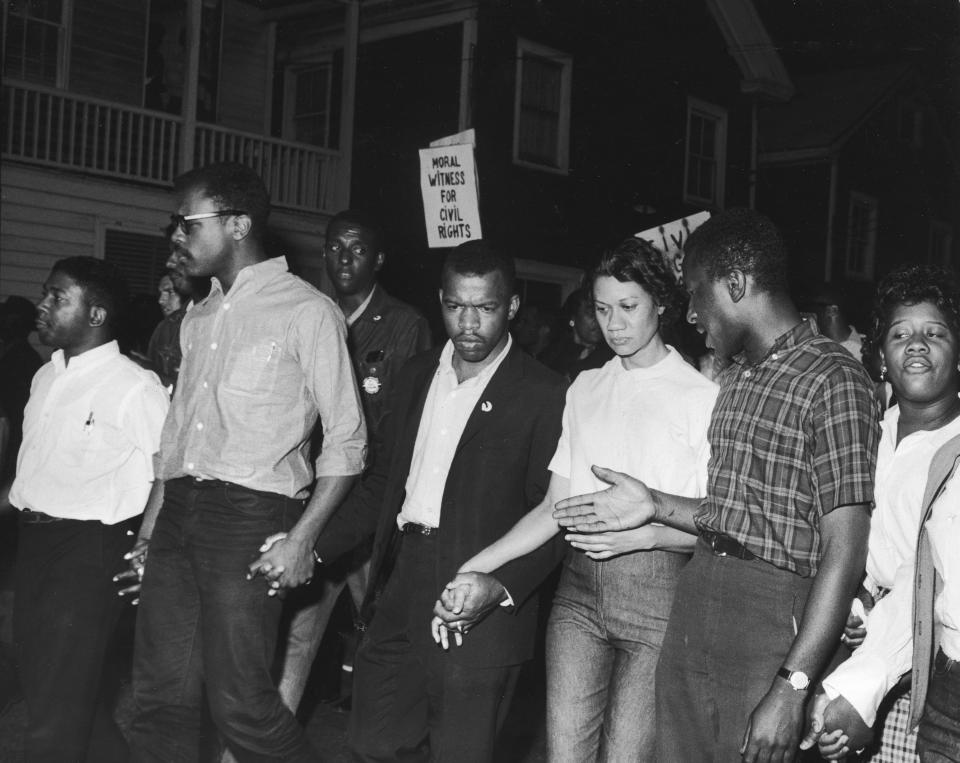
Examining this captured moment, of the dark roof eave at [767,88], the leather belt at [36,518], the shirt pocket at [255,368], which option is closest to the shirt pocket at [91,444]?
the leather belt at [36,518]

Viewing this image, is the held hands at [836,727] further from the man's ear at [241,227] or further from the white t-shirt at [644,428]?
the man's ear at [241,227]

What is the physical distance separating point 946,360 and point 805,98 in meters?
25.1

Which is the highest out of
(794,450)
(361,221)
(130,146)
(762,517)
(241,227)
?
(130,146)

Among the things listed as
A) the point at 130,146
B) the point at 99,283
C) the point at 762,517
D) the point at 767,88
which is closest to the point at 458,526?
the point at 762,517

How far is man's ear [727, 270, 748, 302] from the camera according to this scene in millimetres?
3199

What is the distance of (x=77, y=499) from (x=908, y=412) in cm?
326

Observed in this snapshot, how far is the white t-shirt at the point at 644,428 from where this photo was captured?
12.2ft

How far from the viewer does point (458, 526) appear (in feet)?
13.1

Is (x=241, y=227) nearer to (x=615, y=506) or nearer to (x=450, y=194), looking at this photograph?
(x=615, y=506)

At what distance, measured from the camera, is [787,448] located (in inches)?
118

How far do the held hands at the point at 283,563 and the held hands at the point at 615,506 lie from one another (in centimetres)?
109

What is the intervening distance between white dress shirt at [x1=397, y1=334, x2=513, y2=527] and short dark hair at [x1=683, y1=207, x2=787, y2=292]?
1178 mm

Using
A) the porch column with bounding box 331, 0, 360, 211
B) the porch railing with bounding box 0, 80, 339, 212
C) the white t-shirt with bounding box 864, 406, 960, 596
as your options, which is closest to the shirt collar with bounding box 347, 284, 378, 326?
the white t-shirt with bounding box 864, 406, 960, 596

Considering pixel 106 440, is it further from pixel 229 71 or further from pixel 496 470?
pixel 229 71
